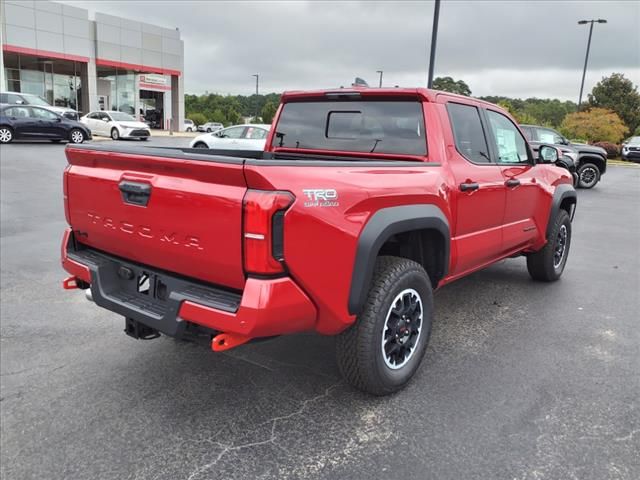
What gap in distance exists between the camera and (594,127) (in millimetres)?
35000

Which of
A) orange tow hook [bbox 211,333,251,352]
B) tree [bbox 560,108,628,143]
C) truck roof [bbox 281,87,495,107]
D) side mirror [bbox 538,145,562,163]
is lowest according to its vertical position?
orange tow hook [bbox 211,333,251,352]

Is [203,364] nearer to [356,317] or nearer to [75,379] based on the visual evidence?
[75,379]

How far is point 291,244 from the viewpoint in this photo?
8.25 feet

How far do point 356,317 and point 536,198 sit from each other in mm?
2987

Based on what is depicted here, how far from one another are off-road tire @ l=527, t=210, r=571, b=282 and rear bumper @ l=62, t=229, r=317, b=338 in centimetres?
370

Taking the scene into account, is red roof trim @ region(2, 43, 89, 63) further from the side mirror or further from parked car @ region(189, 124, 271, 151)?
the side mirror

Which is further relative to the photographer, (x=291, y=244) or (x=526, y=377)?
(x=526, y=377)

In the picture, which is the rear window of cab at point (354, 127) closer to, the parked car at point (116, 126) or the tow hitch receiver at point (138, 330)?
the tow hitch receiver at point (138, 330)

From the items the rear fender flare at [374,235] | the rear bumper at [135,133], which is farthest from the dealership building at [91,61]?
the rear fender flare at [374,235]

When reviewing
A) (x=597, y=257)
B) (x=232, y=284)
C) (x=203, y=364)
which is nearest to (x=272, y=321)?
(x=232, y=284)

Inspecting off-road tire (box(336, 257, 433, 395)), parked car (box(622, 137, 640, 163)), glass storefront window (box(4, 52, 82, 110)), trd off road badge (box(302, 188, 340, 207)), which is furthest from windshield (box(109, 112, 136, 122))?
trd off road badge (box(302, 188, 340, 207))

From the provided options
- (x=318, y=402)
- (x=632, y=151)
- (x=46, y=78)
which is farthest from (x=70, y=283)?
(x=46, y=78)

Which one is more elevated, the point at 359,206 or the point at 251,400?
the point at 359,206

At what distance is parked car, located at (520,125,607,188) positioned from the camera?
15.6 meters
